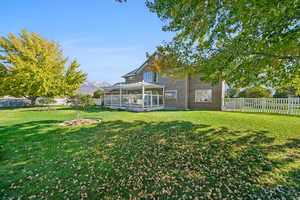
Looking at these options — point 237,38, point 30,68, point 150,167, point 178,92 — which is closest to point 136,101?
point 178,92

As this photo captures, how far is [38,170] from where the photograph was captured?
2764mm

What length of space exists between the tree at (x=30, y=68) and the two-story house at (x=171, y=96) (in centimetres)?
696

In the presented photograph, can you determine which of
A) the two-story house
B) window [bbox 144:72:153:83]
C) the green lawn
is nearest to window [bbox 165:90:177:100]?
the two-story house

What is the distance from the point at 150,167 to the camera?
2.86 meters

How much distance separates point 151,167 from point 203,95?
12.9 m

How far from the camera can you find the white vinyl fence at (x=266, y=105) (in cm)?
954

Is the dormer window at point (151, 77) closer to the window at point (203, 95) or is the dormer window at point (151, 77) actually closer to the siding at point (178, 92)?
the siding at point (178, 92)

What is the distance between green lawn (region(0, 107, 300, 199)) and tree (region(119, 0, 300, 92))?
2616 millimetres

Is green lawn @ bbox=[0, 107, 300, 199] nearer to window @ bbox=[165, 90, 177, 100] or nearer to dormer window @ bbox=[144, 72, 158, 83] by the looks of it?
window @ bbox=[165, 90, 177, 100]

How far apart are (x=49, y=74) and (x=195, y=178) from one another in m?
19.2

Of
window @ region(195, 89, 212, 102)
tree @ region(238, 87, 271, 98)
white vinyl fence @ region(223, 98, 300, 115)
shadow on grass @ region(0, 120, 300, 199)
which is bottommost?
shadow on grass @ region(0, 120, 300, 199)

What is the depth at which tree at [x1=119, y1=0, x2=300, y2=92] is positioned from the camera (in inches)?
121

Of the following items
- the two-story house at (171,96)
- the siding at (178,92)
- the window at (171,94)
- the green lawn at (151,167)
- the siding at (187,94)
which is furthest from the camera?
the window at (171,94)

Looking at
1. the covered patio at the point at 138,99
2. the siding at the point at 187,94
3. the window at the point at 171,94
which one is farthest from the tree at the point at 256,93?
the covered patio at the point at 138,99
